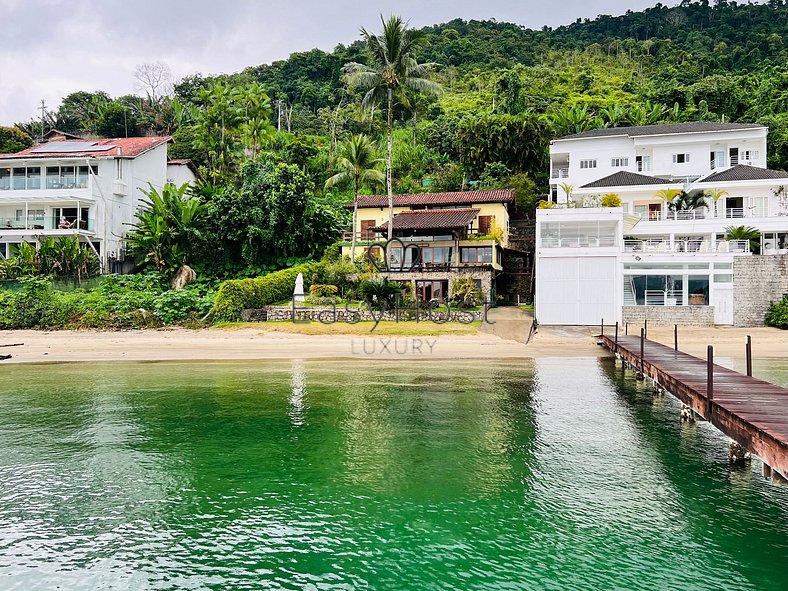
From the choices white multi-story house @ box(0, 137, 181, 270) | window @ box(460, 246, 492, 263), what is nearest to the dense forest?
white multi-story house @ box(0, 137, 181, 270)

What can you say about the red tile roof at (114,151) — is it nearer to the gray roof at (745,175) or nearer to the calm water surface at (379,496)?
the calm water surface at (379,496)

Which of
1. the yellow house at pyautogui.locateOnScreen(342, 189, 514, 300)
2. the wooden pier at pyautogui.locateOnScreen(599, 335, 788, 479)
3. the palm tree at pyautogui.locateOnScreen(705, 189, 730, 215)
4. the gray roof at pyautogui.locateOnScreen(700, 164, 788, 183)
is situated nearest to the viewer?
the wooden pier at pyautogui.locateOnScreen(599, 335, 788, 479)

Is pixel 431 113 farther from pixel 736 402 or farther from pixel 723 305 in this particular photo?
pixel 736 402

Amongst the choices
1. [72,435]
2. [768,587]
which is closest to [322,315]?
[72,435]

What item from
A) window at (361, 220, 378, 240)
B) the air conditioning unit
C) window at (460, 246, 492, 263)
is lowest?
window at (460, 246, 492, 263)

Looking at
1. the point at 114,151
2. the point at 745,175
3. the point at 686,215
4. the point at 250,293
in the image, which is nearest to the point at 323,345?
the point at 250,293

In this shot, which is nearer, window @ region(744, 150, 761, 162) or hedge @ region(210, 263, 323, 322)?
hedge @ region(210, 263, 323, 322)

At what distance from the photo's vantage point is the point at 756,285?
33500 mm

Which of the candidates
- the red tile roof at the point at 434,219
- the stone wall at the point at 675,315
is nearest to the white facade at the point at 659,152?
the red tile roof at the point at 434,219

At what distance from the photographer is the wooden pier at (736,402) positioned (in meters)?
9.15

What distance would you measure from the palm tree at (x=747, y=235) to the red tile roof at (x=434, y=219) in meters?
15.5

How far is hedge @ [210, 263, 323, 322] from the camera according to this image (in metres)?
33.1

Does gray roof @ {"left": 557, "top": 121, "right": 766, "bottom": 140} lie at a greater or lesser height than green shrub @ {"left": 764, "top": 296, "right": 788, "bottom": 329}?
greater

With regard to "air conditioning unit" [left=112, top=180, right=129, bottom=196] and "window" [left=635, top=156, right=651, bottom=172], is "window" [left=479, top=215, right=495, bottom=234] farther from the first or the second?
"air conditioning unit" [left=112, top=180, right=129, bottom=196]
